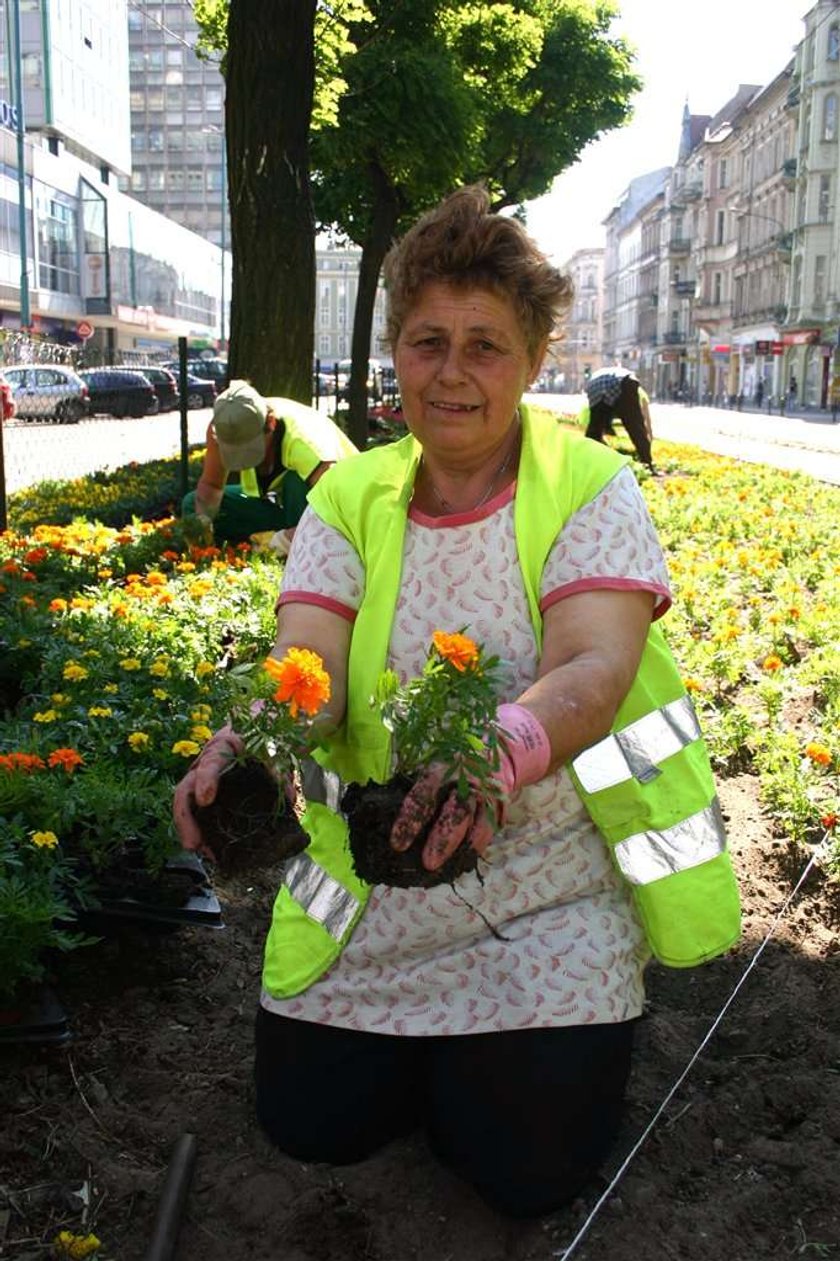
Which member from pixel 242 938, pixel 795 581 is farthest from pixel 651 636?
pixel 795 581

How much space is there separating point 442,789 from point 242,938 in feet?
5.16

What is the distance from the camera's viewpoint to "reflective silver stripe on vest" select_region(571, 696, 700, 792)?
228cm

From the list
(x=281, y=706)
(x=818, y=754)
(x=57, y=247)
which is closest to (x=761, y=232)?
(x=57, y=247)

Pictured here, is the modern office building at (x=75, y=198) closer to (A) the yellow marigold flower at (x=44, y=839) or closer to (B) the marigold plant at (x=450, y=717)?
(A) the yellow marigold flower at (x=44, y=839)

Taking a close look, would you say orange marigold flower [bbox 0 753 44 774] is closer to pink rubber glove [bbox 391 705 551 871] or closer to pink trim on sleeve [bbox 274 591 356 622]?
pink trim on sleeve [bbox 274 591 356 622]

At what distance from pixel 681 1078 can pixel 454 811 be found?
42.9 inches

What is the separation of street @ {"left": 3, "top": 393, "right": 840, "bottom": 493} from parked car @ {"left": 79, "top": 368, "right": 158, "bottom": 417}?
20 centimetres

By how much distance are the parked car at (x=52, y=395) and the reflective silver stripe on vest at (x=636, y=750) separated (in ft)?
32.9

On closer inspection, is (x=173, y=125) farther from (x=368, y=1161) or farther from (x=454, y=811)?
(x=454, y=811)

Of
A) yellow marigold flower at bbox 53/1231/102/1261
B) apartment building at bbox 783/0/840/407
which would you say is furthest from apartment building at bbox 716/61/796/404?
yellow marigold flower at bbox 53/1231/102/1261

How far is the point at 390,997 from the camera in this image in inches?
92.8

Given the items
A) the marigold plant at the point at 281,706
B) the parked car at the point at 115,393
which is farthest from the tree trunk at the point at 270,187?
the marigold plant at the point at 281,706

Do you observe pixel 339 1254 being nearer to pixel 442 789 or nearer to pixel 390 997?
pixel 390 997

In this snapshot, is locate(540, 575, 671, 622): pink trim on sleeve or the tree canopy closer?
locate(540, 575, 671, 622): pink trim on sleeve
